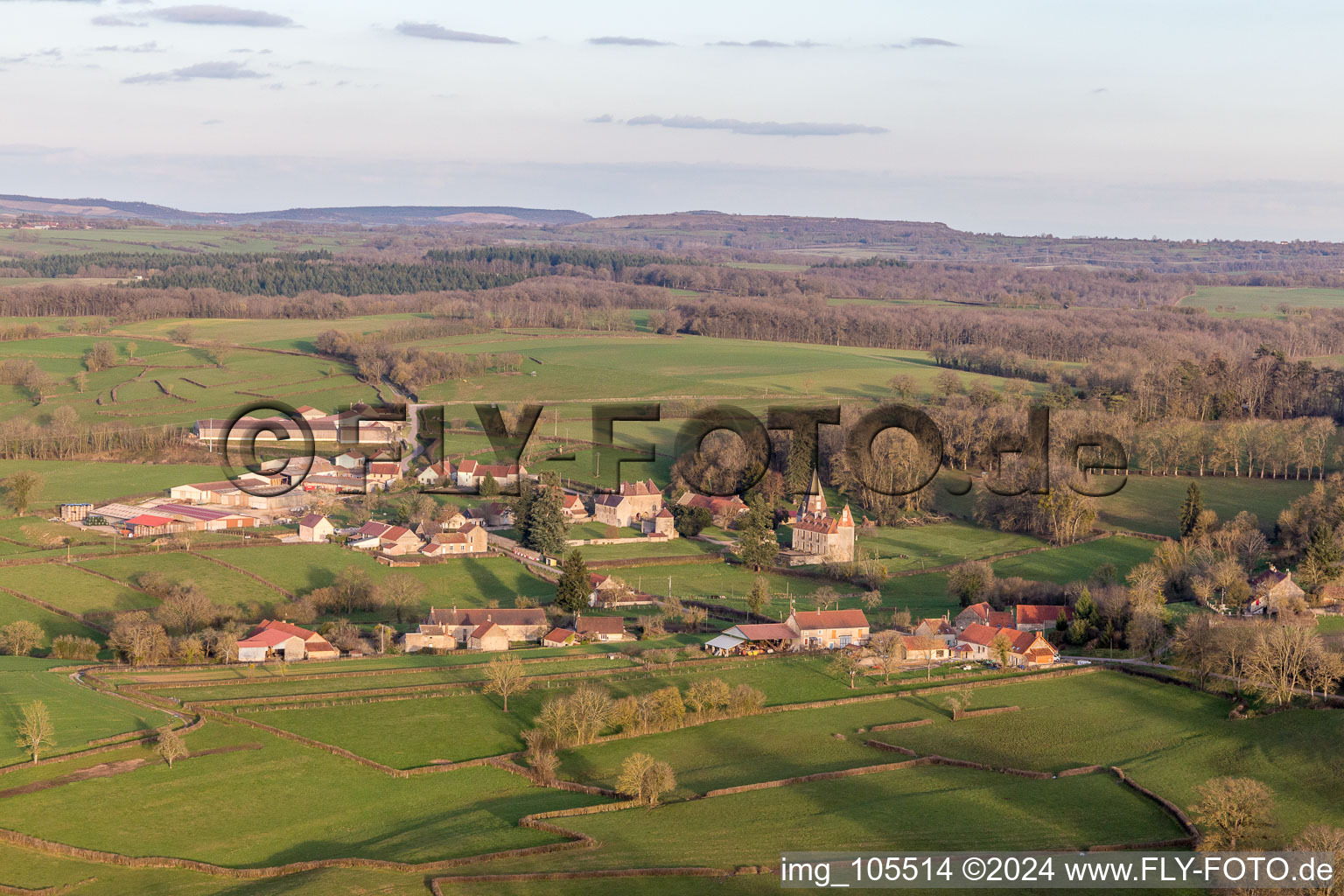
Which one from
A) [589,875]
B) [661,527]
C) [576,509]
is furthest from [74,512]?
[589,875]

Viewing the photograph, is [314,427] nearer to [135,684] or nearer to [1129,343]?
[135,684]

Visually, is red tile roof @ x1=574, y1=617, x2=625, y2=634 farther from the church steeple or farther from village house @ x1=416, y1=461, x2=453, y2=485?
village house @ x1=416, y1=461, x2=453, y2=485

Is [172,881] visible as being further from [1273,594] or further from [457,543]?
[1273,594]

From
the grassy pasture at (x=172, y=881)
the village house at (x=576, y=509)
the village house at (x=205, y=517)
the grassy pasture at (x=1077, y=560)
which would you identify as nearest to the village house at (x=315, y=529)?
the village house at (x=205, y=517)

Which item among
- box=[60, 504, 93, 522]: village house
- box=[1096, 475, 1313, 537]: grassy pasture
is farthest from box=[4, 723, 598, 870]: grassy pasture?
box=[1096, 475, 1313, 537]: grassy pasture

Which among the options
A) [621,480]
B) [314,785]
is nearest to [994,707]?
[314,785]

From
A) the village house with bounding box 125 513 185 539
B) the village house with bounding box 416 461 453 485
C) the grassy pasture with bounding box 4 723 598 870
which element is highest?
the village house with bounding box 416 461 453 485

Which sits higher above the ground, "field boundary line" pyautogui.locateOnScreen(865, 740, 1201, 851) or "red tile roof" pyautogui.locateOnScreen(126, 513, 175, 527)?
"red tile roof" pyautogui.locateOnScreen(126, 513, 175, 527)
